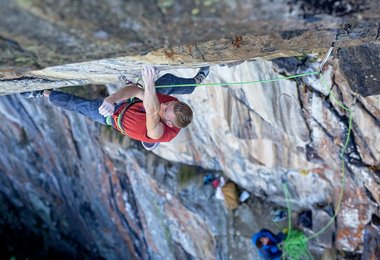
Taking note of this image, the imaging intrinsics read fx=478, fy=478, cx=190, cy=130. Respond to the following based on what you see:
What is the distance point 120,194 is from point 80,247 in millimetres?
4964

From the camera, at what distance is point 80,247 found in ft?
50.3

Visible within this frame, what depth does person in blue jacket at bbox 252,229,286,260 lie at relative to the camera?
784 centimetres

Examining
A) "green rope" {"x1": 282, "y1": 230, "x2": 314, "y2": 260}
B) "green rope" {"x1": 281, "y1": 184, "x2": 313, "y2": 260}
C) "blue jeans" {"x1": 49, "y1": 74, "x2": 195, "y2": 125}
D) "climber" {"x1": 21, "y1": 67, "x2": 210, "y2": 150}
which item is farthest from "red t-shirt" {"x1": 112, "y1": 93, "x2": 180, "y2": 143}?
"green rope" {"x1": 282, "y1": 230, "x2": 314, "y2": 260}

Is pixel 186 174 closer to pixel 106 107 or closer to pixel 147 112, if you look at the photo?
pixel 106 107

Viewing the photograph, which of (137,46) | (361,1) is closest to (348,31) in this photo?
(361,1)

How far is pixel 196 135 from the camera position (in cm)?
821

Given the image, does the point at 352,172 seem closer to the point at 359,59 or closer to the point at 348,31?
the point at 359,59

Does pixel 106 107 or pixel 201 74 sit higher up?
pixel 201 74

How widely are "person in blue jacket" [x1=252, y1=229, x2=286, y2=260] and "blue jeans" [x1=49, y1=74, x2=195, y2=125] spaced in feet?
11.3

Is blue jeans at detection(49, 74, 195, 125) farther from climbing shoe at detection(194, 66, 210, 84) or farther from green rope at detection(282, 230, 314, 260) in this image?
green rope at detection(282, 230, 314, 260)

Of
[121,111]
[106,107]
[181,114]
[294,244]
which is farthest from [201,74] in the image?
[294,244]

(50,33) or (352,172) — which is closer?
(50,33)

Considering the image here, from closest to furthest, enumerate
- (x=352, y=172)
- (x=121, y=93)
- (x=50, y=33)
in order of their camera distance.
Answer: (x=50, y=33)
(x=121, y=93)
(x=352, y=172)

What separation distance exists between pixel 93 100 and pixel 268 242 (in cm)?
416
